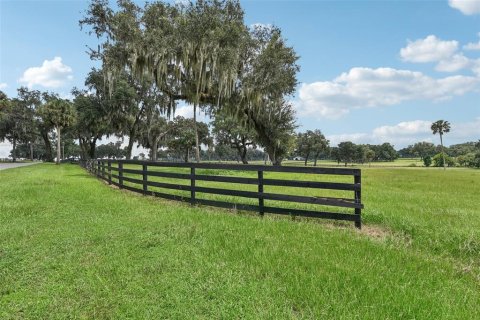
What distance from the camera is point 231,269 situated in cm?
434

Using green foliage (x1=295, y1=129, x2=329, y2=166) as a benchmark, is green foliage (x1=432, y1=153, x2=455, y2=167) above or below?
below

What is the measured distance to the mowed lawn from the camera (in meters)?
3.42

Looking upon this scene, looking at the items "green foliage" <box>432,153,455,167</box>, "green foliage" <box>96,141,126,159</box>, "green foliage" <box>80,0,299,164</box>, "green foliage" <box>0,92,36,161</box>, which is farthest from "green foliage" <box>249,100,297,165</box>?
"green foliage" <box>96,141,126,159</box>

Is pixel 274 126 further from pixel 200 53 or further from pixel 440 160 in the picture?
pixel 440 160

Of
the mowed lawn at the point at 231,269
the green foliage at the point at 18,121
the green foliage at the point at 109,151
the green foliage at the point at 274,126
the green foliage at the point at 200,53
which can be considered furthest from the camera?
the green foliage at the point at 109,151

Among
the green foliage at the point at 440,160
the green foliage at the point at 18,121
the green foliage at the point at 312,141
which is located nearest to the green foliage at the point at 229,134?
the green foliage at the point at 18,121

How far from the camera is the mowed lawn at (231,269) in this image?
3.42 metres

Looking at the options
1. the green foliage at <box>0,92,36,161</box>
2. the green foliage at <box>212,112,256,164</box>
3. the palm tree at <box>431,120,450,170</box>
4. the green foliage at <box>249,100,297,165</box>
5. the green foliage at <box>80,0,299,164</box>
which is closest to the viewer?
the green foliage at <box>80,0,299,164</box>

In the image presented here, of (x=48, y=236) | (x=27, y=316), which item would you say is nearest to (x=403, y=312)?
(x=27, y=316)

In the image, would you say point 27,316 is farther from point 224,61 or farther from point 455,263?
point 224,61

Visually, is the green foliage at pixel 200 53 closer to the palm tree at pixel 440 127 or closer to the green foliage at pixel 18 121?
the green foliage at pixel 18 121

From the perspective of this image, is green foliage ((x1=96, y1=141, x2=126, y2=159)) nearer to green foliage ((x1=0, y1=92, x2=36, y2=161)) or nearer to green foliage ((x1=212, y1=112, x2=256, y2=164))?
green foliage ((x1=0, y1=92, x2=36, y2=161))

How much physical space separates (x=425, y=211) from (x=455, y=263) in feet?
15.4

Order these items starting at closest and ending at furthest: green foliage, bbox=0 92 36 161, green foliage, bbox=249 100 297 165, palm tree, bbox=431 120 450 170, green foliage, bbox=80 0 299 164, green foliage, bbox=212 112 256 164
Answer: green foliage, bbox=80 0 299 164 < green foliage, bbox=249 100 297 165 < green foliage, bbox=212 112 256 164 < green foliage, bbox=0 92 36 161 < palm tree, bbox=431 120 450 170
